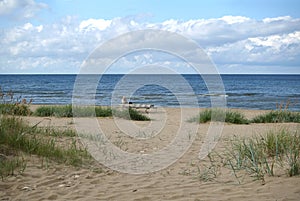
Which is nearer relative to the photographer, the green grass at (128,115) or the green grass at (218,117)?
the green grass at (218,117)

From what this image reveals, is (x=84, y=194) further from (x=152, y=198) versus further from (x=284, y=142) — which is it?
(x=284, y=142)

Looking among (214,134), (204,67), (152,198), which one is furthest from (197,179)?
(214,134)

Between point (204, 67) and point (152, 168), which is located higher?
point (204, 67)

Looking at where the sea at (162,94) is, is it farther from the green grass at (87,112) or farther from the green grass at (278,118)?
the green grass at (87,112)

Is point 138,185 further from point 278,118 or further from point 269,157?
point 278,118

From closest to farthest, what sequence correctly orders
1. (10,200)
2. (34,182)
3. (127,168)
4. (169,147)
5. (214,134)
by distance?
(10,200)
(34,182)
(127,168)
(169,147)
(214,134)

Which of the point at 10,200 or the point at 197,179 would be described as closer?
the point at 10,200

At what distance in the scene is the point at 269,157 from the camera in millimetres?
5805

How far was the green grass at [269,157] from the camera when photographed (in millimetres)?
4660

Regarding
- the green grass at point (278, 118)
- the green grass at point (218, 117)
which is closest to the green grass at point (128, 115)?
the green grass at point (218, 117)

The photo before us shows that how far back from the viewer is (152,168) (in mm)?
5875

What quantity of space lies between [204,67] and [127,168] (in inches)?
120

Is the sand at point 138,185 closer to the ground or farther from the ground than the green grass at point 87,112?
closer to the ground

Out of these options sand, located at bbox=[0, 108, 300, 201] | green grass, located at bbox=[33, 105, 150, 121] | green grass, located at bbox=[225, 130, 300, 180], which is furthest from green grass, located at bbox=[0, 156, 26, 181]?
green grass, located at bbox=[33, 105, 150, 121]
